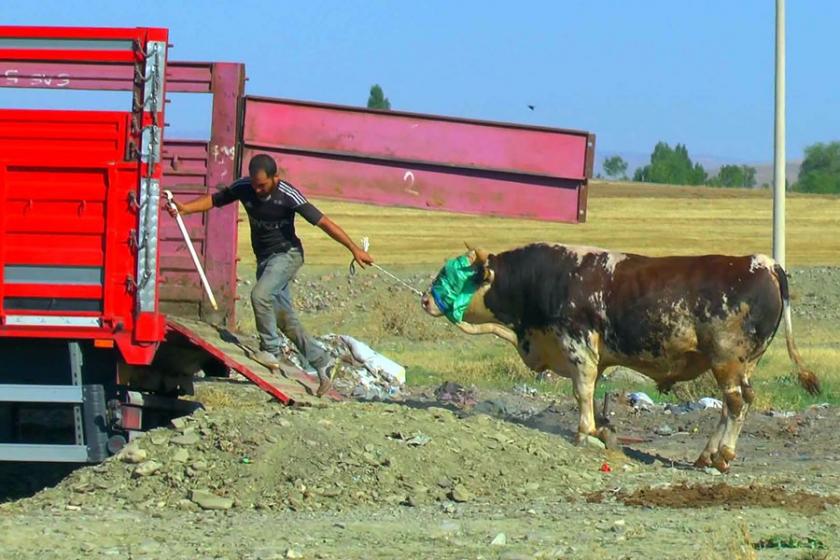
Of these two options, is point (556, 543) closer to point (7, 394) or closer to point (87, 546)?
point (87, 546)

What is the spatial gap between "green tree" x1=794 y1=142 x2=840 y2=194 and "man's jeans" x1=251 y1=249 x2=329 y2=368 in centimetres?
8121

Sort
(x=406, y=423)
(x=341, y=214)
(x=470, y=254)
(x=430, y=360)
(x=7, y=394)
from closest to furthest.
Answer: (x=7, y=394), (x=406, y=423), (x=470, y=254), (x=430, y=360), (x=341, y=214)

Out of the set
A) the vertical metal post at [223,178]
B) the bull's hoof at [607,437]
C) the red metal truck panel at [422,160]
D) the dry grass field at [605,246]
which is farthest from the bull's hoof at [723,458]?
the vertical metal post at [223,178]

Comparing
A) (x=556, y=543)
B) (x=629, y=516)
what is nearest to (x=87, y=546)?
(x=556, y=543)

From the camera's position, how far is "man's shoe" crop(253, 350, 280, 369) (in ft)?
42.6

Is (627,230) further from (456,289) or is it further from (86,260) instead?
(86,260)

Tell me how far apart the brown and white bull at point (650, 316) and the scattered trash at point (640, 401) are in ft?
12.4

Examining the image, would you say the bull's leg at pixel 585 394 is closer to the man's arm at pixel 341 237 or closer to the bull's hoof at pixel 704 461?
the bull's hoof at pixel 704 461

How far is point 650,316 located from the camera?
1364cm

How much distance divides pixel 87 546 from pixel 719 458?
5.75 metres

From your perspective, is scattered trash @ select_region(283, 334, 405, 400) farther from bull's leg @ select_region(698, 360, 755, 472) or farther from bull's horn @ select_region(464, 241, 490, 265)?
bull's leg @ select_region(698, 360, 755, 472)

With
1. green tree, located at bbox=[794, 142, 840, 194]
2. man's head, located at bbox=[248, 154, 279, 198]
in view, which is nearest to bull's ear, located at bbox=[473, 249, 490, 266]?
man's head, located at bbox=[248, 154, 279, 198]

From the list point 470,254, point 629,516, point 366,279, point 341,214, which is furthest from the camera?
point 341,214

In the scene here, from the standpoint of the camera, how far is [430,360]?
956 inches
